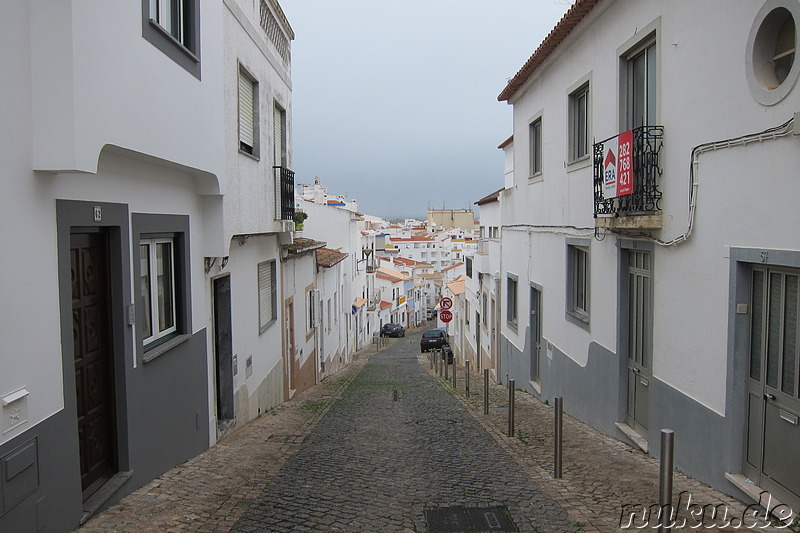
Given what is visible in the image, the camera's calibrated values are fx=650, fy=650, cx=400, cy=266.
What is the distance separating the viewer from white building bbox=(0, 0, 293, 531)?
14.4 ft

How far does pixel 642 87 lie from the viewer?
27.8ft

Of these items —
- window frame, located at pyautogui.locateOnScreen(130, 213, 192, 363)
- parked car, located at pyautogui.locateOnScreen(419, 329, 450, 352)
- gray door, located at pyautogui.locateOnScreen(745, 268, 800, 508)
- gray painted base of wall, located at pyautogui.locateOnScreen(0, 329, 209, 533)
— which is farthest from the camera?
parked car, located at pyautogui.locateOnScreen(419, 329, 450, 352)

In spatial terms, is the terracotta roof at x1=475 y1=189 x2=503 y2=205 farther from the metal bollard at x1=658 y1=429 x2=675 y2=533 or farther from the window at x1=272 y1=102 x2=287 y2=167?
the metal bollard at x1=658 y1=429 x2=675 y2=533

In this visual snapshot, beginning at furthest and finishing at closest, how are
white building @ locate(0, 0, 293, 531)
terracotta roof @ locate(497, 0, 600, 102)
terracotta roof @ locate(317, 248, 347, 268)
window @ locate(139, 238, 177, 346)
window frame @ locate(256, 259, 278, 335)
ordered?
terracotta roof @ locate(317, 248, 347, 268), window frame @ locate(256, 259, 278, 335), terracotta roof @ locate(497, 0, 600, 102), window @ locate(139, 238, 177, 346), white building @ locate(0, 0, 293, 531)

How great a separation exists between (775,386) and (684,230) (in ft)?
6.55

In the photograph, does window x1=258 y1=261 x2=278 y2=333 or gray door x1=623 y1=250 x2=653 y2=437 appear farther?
window x1=258 y1=261 x2=278 y2=333

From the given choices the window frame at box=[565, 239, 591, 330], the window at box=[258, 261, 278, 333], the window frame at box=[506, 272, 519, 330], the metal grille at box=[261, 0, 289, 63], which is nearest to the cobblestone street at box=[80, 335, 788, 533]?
the window frame at box=[565, 239, 591, 330]

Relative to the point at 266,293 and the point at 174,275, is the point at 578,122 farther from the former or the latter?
the point at 174,275

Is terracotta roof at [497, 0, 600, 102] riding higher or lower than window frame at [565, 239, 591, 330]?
higher

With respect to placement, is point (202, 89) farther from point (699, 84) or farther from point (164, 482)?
point (699, 84)

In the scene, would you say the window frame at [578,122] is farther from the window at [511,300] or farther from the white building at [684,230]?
the window at [511,300]

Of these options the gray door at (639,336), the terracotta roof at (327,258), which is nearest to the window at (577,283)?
the gray door at (639,336)

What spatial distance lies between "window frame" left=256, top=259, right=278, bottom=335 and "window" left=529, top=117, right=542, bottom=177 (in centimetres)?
591

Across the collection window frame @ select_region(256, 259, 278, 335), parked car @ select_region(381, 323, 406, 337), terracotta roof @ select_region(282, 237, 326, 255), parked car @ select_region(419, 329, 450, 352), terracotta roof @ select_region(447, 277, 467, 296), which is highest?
terracotta roof @ select_region(282, 237, 326, 255)
